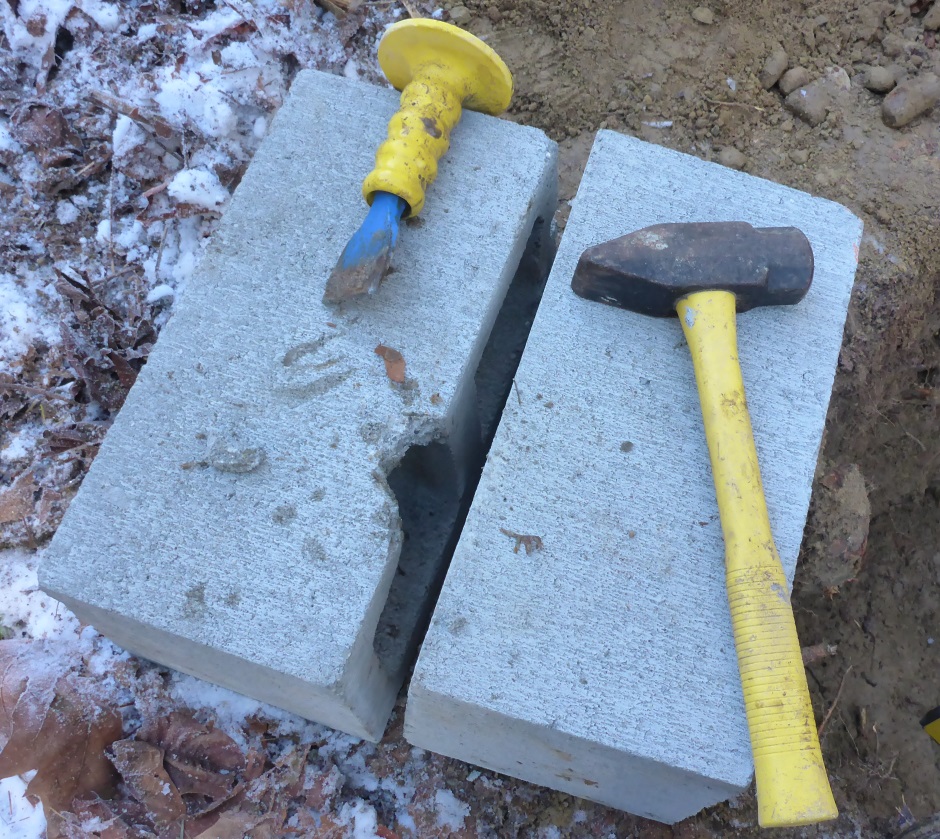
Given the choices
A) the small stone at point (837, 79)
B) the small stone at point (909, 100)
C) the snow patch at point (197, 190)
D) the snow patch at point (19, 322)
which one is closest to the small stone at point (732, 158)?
the small stone at point (837, 79)

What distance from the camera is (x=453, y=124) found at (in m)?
2.09

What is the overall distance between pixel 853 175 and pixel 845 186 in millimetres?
66

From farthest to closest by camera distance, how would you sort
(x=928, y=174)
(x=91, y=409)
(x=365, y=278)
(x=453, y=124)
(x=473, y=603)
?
(x=928, y=174), (x=91, y=409), (x=453, y=124), (x=365, y=278), (x=473, y=603)

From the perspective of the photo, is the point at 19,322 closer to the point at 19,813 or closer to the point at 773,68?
the point at 19,813

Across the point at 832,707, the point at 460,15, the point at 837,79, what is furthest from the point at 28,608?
the point at 837,79

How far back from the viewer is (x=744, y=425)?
176 cm

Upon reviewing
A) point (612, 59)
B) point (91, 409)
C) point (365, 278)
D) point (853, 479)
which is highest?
point (612, 59)

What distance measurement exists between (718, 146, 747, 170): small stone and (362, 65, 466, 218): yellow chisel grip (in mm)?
1333

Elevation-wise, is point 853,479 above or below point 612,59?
below

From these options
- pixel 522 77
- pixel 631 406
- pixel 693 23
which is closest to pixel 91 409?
pixel 631 406

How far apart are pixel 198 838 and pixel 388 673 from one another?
64cm

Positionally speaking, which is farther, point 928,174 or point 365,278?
point 928,174

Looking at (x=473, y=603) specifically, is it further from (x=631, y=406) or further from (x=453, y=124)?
(x=453, y=124)

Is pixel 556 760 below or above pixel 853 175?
below
